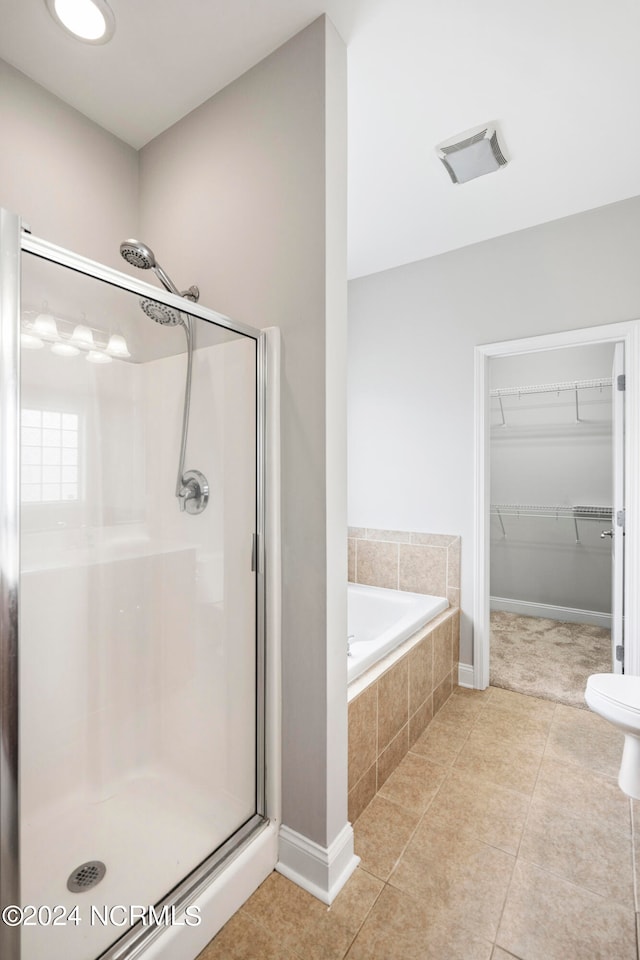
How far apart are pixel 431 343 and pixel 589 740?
7.44ft

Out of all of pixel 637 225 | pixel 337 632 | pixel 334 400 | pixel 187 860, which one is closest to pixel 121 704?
pixel 187 860

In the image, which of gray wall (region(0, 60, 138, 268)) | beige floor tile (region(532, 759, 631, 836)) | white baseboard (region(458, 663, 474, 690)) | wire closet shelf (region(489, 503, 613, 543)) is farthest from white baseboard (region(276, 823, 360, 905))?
wire closet shelf (region(489, 503, 613, 543))

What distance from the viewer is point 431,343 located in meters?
2.87

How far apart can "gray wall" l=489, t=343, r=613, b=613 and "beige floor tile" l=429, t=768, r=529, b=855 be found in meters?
2.57

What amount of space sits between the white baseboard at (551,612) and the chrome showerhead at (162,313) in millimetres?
3903

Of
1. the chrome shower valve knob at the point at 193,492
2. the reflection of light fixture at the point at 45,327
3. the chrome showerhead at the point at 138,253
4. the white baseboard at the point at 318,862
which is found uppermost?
the chrome showerhead at the point at 138,253

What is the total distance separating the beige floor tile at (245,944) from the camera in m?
1.19

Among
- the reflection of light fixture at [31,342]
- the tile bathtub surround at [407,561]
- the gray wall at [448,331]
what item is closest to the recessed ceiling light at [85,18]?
the reflection of light fixture at [31,342]

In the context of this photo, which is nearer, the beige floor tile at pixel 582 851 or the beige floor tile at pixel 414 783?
the beige floor tile at pixel 582 851

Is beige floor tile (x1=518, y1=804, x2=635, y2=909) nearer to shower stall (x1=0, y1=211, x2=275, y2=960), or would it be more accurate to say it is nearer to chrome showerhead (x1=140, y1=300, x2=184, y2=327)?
shower stall (x1=0, y1=211, x2=275, y2=960)

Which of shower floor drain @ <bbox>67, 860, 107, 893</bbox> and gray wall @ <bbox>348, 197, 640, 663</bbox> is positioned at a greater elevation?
gray wall @ <bbox>348, 197, 640, 663</bbox>

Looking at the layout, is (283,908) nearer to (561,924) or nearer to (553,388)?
(561,924)

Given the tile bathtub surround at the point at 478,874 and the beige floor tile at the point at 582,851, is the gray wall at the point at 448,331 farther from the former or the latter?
the beige floor tile at the point at 582,851

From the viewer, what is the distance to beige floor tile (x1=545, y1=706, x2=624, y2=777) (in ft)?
6.58
